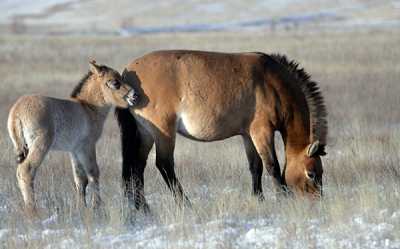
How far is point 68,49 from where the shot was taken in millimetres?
31844

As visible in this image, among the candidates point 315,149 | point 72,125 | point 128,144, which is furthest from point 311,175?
point 72,125

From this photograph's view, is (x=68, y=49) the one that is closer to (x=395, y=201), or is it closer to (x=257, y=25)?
(x=395, y=201)

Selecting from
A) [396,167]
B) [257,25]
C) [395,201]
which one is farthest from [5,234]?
[257,25]

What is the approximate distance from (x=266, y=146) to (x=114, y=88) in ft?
5.79

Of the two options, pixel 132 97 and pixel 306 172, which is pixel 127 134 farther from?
pixel 306 172

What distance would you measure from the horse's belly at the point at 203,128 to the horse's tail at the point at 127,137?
1.67 ft

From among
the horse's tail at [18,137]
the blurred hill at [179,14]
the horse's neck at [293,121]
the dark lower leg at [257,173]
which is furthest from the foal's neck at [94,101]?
the blurred hill at [179,14]

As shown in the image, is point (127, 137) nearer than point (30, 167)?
No

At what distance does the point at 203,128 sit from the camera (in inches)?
340

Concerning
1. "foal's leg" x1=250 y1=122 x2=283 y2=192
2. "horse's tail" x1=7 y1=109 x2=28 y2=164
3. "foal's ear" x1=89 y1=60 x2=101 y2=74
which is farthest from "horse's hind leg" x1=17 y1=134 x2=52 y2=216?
"foal's leg" x1=250 y1=122 x2=283 y2=192

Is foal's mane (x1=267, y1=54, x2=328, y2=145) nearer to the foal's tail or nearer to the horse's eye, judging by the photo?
the horse's eye

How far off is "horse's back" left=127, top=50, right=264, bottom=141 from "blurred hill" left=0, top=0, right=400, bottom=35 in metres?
51.2

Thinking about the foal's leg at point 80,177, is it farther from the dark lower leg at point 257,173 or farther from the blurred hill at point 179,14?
the blurred hill at point 179,14

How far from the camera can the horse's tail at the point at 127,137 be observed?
28.7ft
